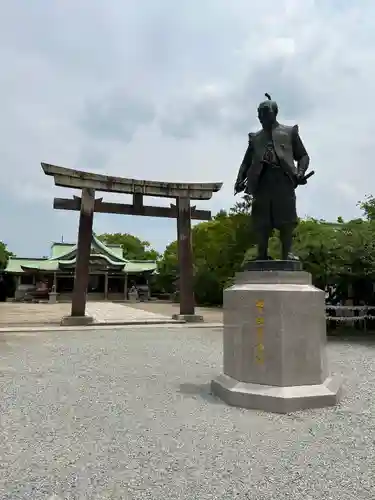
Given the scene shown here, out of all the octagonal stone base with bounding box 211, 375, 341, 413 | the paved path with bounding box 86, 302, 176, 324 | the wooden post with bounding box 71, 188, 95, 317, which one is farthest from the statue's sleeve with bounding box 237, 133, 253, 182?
the paved path with bounding box 86, 302, 176, 324

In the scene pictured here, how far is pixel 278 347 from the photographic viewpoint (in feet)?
15.4

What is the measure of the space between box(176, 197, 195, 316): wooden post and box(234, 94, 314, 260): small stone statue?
938 cm

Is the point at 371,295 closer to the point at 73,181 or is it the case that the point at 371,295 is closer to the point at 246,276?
the point at 246,276

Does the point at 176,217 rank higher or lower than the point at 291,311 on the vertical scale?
higher

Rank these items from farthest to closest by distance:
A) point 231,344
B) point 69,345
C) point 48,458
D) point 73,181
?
point 73,181, point 69,345, point 231,344, point 48,458

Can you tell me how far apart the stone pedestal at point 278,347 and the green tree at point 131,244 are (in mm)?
52190

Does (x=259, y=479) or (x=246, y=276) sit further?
(x=246, y=276)

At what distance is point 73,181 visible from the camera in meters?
13.6

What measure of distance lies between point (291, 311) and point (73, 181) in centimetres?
1046

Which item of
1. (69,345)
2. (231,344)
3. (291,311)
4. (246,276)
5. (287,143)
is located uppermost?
(287,143)

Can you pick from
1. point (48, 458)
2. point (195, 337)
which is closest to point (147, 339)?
point (195, 337)

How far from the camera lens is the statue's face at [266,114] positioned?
5551 mm

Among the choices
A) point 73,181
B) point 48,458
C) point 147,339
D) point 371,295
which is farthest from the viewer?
point 73,181

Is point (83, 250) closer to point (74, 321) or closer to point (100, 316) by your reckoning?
point (74, 321)
